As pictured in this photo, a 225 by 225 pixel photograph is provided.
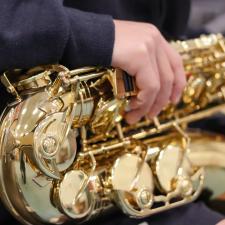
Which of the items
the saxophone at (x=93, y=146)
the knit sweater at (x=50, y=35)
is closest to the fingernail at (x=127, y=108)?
the saxophone at (x=93, y=146)

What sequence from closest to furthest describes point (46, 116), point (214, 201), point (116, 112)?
point (46, 116) → point (116, 112) → point (214, 201)

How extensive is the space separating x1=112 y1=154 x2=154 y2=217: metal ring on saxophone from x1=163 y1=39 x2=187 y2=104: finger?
0.12m

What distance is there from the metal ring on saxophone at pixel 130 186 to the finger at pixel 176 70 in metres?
0.12

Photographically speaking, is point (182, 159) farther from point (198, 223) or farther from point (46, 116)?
point (46, 116)

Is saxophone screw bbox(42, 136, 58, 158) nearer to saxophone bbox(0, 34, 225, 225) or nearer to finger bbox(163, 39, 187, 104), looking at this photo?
saxophone bbox(0, 34, 225, 225)

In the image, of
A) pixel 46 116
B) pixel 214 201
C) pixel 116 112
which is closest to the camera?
pixel 46 116

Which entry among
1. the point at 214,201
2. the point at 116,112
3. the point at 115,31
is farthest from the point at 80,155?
the point at 214,201

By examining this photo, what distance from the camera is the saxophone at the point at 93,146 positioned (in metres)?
0.78

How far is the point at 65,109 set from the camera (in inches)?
31.8

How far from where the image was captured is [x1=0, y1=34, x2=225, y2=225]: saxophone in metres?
0.78

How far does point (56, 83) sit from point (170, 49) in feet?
0.69

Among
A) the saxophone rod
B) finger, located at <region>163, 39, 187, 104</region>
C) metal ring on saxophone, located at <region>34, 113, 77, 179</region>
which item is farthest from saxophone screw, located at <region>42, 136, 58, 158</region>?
finger, located at <region>163, 39, 187, 104</region>

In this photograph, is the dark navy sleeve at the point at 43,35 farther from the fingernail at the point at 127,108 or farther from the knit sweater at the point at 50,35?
the fingernail at the point at 127,108

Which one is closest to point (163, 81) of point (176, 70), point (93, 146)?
point (176, 70)
